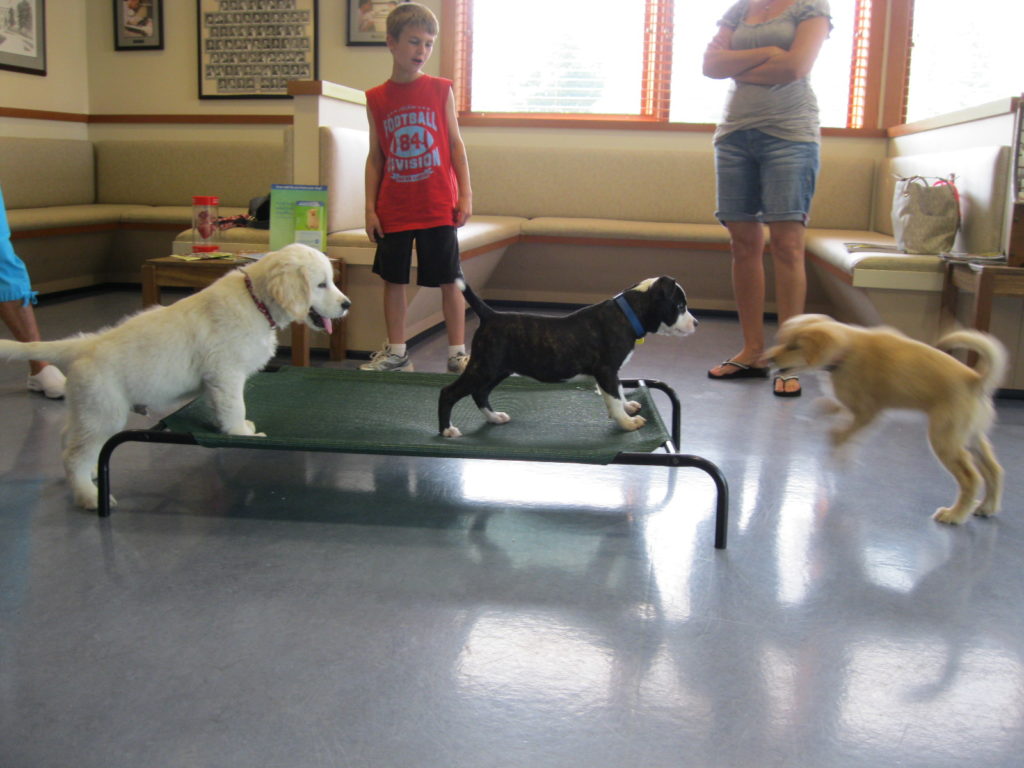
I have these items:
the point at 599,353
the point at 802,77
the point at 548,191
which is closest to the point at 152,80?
the point at 548,191

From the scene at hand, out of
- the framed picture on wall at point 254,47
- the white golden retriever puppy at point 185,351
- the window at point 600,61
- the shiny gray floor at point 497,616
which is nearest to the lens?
the shiny gray floor at point 497,616

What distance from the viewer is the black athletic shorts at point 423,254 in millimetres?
3875

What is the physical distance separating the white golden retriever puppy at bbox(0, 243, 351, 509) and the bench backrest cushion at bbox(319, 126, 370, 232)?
1.84m

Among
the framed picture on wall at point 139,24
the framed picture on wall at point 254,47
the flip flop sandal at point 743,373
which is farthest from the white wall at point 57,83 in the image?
the flip flop sandal at point 743,373

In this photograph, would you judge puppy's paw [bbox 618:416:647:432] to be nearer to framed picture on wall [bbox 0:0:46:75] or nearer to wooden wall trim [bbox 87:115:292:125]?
wooden wall trim [bbox 87:115:292:125]

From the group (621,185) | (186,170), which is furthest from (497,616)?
(186,170)

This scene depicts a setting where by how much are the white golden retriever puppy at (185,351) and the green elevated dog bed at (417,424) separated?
0.30 feet

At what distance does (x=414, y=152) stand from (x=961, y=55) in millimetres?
4120

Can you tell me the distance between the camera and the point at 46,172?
659 cm

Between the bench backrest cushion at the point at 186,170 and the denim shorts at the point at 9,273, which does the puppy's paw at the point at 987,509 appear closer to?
the denim shorts at the point at 9,273

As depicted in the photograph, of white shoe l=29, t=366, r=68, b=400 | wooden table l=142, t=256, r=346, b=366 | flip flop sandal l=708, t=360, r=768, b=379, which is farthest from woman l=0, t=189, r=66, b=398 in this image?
flip flop sandal l=708, t=360, r=768, b=379

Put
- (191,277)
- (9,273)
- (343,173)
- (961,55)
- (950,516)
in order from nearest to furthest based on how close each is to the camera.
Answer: (950,516)
(9,273)
(191,277)
(343,173)
(961,55)

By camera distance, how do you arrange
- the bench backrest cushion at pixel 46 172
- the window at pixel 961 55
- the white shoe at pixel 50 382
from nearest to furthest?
1. the white shoe at pixel 50 382
2. the window at pixel 961 55
3. the bench backrest cushion at pixel 46 172

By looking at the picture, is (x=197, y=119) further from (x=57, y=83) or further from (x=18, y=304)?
(x=18, y=304)
